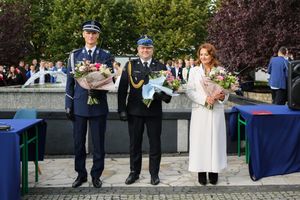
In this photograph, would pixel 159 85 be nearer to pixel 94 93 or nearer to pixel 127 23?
pixel 94 93

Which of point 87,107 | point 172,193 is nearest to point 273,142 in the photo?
point 172,193

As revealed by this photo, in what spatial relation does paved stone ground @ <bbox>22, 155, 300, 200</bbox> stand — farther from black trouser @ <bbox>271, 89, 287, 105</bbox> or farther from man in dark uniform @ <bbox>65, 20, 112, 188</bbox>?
black trouser @ <bbox>271, 89, 287, 105</bbox>

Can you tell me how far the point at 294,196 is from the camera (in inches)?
259

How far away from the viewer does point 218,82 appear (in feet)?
22.2

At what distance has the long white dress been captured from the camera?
697 cm

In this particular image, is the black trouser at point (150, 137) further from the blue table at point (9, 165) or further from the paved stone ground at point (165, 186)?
the blue table at point (9, 165)

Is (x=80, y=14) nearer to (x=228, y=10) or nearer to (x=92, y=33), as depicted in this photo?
(x=228, y=10)

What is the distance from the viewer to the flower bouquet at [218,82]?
6773 millimetres

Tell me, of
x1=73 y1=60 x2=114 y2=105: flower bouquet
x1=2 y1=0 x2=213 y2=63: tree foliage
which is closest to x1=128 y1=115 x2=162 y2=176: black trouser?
x1=73 y1=60 x2=114 y2=105: flower bouquet

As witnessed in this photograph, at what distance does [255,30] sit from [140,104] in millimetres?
15386

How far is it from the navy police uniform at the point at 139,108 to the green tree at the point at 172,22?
3326 centimetres

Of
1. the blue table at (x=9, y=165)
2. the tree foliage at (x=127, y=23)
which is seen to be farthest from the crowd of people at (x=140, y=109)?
the tree foliage at (x=127, y=23)

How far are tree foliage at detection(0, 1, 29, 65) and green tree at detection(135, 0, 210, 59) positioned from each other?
32.3 ft

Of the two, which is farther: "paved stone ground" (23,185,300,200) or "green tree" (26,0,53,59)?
"green tree" (26,0,53,59)
